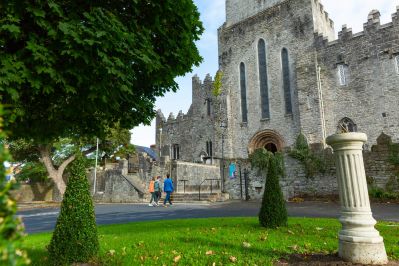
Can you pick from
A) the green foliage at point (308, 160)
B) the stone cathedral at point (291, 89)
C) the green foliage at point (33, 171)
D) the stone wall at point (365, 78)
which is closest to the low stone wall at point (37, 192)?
the green foliage at point (33, 171)

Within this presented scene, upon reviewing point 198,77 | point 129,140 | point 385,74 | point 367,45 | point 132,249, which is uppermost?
point 198,77

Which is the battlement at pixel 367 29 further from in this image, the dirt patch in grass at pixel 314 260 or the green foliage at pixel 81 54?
the dirt patch in grass at pixel 314 260

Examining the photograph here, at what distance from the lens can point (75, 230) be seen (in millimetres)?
5109

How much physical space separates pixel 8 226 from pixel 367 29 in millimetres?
26724

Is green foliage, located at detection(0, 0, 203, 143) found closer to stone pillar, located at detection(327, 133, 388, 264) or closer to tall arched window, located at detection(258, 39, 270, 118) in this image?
stone pillar, located at detection(327, 133, 388, 264)

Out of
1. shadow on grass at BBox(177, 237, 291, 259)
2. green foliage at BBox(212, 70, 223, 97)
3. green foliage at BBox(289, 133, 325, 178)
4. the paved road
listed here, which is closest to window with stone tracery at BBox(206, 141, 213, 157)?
green foliage at BBox(212, 70, 223, 97)

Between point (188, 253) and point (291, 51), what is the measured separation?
24.8 metres

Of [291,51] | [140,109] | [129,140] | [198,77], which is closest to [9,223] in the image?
[140,109]

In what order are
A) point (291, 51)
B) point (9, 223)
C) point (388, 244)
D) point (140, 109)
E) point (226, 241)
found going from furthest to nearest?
1. point (291, 51)
2. point (140, 109)
3. point (226, 241)
4. point (388, 244)
5. point (9, 223)

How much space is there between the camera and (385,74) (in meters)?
21.6

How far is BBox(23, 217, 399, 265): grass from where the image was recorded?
16.6 ft

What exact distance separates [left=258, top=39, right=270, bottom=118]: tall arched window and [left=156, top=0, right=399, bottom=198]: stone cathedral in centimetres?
10

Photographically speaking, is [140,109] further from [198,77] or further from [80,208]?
[198,77]

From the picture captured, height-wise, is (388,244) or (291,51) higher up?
(291,51)
